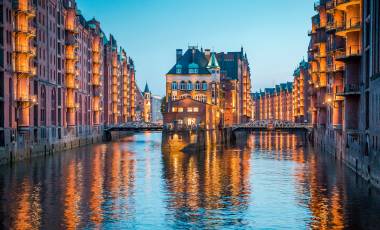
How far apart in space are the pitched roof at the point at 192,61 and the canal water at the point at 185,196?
8414cm

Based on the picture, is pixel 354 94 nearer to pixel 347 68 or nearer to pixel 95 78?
pixel 347 68

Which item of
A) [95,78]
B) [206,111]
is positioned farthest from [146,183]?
[95,78]

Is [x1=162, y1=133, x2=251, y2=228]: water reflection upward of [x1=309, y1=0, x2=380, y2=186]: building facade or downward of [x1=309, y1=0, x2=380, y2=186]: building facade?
downward

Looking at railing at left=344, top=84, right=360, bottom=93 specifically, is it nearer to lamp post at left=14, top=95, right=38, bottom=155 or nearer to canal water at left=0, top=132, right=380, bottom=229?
canal water at left=0, top=132, right=380, bottom=229

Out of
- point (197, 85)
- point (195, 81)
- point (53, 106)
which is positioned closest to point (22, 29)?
point (53, 106)

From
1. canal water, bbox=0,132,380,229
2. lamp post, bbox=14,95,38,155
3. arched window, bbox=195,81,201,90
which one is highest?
arched window, bbox=195,81,201,90

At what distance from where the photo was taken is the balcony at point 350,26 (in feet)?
230

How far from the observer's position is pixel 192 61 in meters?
170

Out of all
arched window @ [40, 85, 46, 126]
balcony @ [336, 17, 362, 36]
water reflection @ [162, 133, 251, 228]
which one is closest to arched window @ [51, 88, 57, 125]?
arched window @ [40, 85, 46, 126]

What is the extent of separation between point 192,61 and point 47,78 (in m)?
68.7

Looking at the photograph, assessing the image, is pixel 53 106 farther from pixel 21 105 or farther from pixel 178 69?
pixel 178 69

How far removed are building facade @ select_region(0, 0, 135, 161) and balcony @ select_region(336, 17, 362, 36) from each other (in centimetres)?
4205

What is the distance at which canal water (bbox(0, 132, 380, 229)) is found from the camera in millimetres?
40719

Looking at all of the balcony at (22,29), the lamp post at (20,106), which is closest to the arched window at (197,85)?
the lamp post at (20,106)
